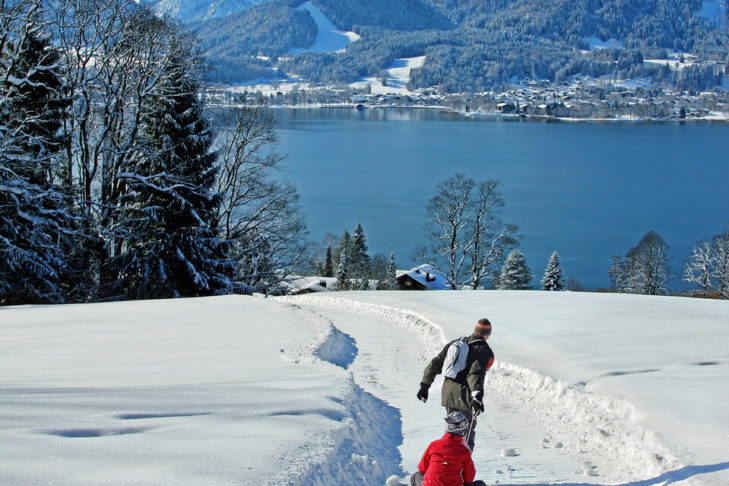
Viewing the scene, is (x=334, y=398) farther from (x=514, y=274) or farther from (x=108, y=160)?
(x=514, y=274)

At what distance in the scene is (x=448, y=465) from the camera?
5039 mm

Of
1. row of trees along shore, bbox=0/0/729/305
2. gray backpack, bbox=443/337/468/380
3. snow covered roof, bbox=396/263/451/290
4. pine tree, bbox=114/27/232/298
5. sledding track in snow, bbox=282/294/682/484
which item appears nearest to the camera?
gray backpack, bbox=443/337/468/380

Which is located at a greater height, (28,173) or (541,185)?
(28,173)

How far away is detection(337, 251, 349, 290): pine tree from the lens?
41625mm

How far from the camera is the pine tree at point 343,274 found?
41625 millimetres

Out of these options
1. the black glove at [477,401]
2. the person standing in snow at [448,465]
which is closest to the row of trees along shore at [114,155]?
the black glove at [477,401]

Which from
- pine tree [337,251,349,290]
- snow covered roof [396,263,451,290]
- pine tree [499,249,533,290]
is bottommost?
snow covered roof [396,263,451,290]

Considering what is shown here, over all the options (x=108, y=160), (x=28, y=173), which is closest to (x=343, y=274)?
(x=108, y=160)

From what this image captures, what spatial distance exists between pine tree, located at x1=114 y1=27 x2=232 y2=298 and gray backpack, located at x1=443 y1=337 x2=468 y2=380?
15.3 metres

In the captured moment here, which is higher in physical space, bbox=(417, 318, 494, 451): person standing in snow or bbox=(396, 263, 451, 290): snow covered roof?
bbox=(417, 318, 494, 451): person standing in snow

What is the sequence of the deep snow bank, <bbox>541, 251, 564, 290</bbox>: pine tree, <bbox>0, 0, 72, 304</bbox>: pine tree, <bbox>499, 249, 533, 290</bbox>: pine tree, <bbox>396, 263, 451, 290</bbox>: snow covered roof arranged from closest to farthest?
the deep snow bank
<bbox>0, 0, 72, 304</bbox>: pine tree
<bbox>541, 251, 564, 290</bbox>: pine tree
<bbox>499, 249, 533, 290</bbox>: pine tree
<bbox>396, 263, 451, 290</bbox>: snow covered roof

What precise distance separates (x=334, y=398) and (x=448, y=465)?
2765mm

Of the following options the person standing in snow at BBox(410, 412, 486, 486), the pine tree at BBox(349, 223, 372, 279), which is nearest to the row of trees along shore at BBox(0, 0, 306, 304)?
the person standing in snow at BBox(410, 412, 486, 486)

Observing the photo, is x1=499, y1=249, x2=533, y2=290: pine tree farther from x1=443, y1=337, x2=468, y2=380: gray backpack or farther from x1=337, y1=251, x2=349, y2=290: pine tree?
x1=443, y1=337, x2=468, y2=380: gray backpack
